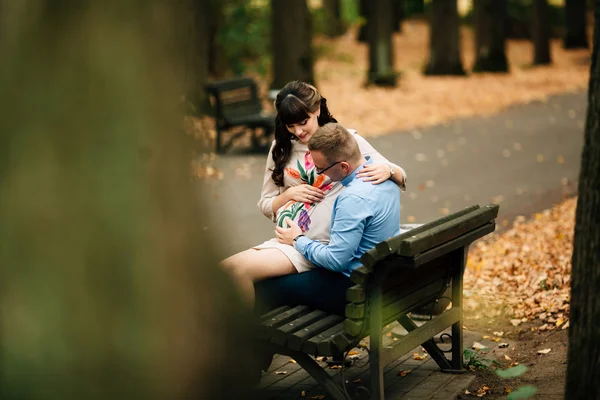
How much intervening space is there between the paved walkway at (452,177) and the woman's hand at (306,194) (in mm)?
517

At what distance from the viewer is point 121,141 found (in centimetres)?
211

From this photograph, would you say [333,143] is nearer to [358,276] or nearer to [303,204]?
[303,204]

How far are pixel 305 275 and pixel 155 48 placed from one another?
107 inches

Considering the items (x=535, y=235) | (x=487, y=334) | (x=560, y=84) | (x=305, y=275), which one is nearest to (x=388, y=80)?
(x=560, y=84)

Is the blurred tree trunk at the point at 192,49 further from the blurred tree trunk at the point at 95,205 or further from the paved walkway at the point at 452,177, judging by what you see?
the paved walkway at the point at 452,177

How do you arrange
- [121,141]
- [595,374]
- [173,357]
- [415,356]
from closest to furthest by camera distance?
[121,141] < [173,357] < [595,374] < [415,356]

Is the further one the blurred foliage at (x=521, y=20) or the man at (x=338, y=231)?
the blurred foliage at (x=521, y=20)

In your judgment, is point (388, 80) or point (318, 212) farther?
point (388, 80)

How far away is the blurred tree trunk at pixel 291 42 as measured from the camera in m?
18.4

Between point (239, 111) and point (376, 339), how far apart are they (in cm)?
1129

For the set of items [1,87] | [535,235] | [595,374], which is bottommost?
[535,235]

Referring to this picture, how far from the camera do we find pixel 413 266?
4164 mm

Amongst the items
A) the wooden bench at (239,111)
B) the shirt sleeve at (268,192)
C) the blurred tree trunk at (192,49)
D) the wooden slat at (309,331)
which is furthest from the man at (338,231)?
the wooden bench at (239,111)

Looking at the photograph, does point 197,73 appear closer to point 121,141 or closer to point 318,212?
point 121,141
